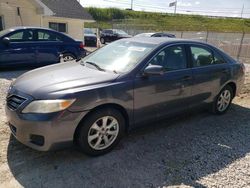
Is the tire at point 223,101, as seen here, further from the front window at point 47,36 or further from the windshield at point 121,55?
the front window at point 47,36

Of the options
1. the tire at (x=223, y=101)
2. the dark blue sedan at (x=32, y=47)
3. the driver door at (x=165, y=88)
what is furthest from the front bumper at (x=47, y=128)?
the dark blue sedan at (x=32, y=47)

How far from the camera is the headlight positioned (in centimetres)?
306

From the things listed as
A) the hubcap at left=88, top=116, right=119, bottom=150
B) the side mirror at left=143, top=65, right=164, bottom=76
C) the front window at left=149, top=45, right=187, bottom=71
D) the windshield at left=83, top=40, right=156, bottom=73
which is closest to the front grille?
the hubcap at left=88, top=116, right=119, bottom=150

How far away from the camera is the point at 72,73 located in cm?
375

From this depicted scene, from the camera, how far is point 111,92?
11.2 ft

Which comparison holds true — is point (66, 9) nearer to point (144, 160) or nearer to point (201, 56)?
point (201, 56)

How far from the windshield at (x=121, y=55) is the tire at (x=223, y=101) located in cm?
196

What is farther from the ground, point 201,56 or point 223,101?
point 201,56

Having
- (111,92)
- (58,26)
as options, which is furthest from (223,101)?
(58,26)

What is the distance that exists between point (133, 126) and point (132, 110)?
0.28m

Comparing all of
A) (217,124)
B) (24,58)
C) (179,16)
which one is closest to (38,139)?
(217,124)

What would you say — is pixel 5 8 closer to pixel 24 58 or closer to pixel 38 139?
pixel 24 58

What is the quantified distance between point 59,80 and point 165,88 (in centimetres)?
162

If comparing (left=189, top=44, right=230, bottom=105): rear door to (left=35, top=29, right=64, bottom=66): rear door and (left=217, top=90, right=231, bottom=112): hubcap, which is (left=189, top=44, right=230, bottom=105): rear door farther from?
(left=35, top=29, right=64, bottom=66): rear door
